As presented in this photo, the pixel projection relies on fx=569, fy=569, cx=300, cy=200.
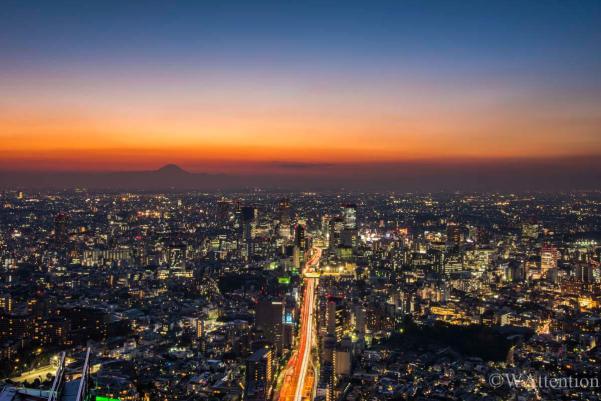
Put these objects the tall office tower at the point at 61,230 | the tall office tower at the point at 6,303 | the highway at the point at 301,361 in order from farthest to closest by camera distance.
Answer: the tall office tower at the point at 61,230, the tall office tower at the point at 6,303, the highway at the point at 301,361

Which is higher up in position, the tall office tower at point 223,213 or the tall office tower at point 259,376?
the tall office tower at point 223,213

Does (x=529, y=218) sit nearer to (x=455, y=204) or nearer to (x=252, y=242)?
(x=455, y=204)

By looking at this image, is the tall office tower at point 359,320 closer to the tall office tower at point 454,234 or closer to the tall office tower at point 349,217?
the tall office tower at point 454,234

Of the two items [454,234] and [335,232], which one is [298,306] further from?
[335,232]

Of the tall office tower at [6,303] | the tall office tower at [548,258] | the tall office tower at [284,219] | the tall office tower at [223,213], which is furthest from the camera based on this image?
the tall office tower at [223,213]

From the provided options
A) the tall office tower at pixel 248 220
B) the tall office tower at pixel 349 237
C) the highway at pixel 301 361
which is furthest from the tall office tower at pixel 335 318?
the tall office tower at pixel 248 220

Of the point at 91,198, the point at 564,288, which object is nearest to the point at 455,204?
the point at 564,288
